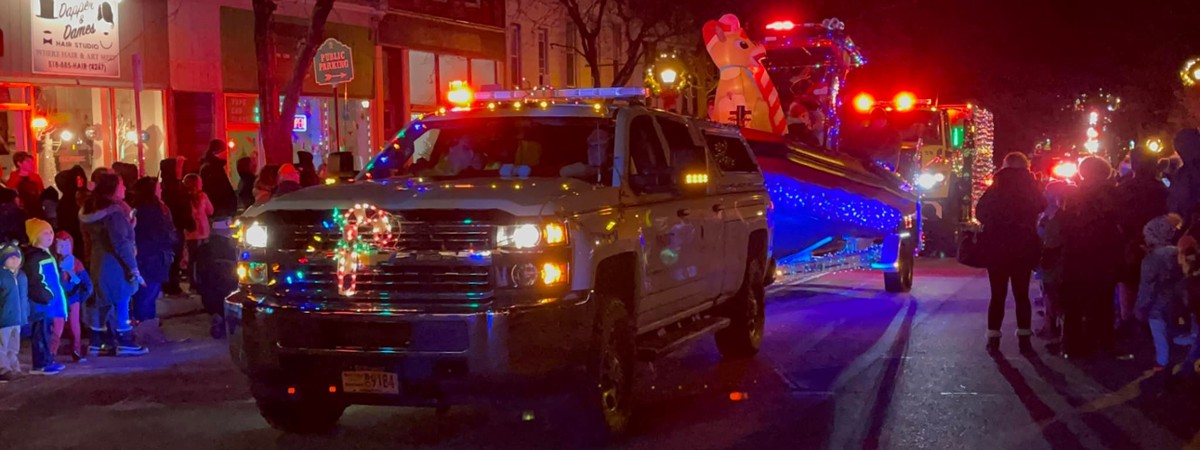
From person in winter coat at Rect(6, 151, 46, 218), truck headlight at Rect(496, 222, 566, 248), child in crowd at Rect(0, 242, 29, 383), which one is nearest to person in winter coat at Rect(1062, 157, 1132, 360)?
truck headlight at Rect(496, 222, 566, 248)

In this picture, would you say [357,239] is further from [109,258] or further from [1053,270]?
[1053,270]

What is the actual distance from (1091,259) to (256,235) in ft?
21.2

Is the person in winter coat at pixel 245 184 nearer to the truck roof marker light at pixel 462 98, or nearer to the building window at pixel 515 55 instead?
the truck roof marker light at pixel 462 98

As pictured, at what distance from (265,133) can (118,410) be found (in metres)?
9.75

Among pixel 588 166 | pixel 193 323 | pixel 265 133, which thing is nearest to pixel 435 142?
pixel 588 166

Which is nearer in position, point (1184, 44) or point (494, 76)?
point (494, 76)

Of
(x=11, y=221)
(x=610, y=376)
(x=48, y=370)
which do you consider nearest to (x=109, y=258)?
(x=11, y=221)

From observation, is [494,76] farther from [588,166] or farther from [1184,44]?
[588,166]

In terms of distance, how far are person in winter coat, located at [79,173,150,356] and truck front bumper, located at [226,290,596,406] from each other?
13.1 ft

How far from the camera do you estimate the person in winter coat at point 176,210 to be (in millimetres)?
13875

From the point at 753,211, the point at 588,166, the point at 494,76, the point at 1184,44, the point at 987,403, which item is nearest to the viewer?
the point at 588,166

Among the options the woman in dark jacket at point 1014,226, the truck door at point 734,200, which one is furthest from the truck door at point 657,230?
the woman in dark jacket at point 1014,226

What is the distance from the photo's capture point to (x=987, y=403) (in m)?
8.48

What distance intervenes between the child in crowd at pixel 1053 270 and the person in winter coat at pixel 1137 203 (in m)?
0.47
